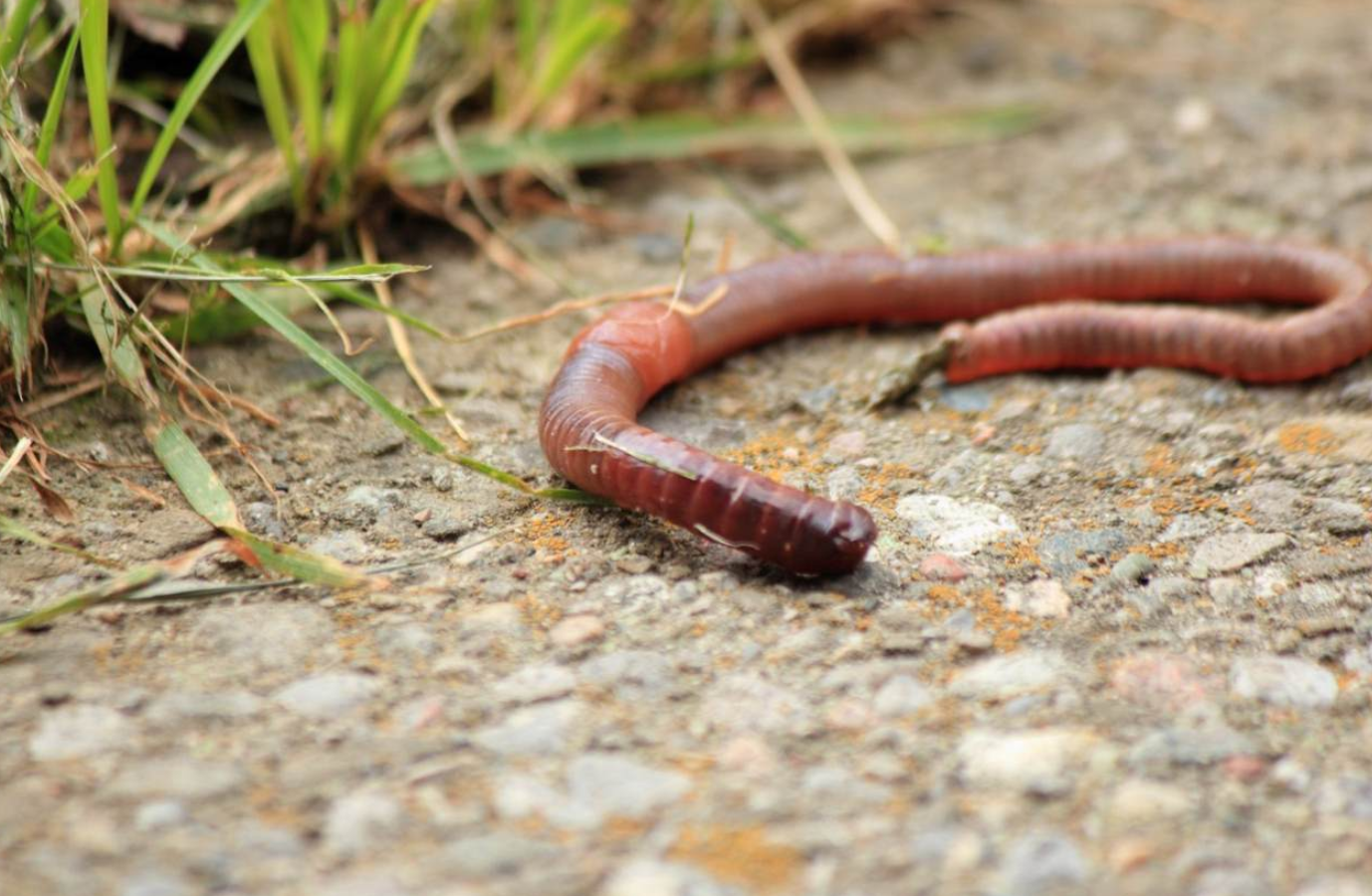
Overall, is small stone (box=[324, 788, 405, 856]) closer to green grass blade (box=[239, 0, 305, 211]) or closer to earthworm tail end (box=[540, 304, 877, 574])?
earthworm tail end (box=[540, 304, 877, 574])

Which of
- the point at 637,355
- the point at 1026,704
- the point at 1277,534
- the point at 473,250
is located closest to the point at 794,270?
the point at 637,355

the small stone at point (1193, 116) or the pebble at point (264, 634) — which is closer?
the pebble at point (264, 634)

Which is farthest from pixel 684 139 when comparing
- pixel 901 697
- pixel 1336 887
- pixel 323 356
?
pixel 1336 887

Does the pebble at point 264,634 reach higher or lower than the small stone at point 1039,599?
higher

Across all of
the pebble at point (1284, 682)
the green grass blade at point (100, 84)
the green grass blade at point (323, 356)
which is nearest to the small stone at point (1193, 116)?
the pebble at point (1284, 682)

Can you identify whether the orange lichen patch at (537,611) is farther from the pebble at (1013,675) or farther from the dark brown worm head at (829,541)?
the pebble at (1013,675)

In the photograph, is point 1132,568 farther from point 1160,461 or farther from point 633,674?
point 633,674

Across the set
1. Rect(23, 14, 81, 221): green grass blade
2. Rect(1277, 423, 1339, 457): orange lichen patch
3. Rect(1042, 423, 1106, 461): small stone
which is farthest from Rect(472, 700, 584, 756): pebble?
Rect(1277, 423, 1339, 457): orange lichen patch
